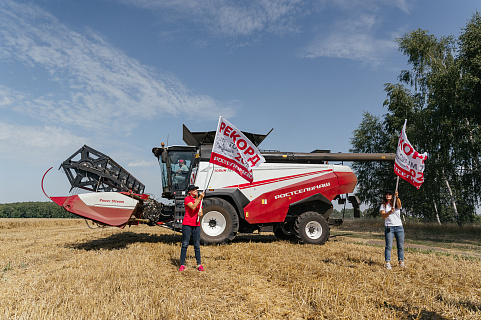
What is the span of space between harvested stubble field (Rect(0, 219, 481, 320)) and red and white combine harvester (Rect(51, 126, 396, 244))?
6.54 feet

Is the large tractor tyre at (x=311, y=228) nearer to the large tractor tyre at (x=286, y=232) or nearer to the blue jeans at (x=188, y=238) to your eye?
the large tractor tyre at (x=286, y=232)

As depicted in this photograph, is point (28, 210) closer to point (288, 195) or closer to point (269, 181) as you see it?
point (269, 181)

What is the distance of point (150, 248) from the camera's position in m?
8.30

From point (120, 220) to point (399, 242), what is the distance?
7.48 m

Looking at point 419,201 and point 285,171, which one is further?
point 419,201

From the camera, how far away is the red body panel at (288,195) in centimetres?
970

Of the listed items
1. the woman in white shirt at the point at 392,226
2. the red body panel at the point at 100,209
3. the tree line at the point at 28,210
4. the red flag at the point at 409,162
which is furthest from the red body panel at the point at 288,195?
the tree line at the point at 28,210

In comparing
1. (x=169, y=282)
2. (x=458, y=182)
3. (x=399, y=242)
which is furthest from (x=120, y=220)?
(x=458, y=182)

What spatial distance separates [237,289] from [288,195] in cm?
579

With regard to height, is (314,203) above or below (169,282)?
above

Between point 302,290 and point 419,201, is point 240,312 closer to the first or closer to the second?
point 302,290

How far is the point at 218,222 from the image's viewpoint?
916 centimetres

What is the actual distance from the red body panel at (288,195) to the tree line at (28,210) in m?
76.8

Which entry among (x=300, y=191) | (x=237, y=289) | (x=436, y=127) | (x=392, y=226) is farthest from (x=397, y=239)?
(x=436, y=127)
